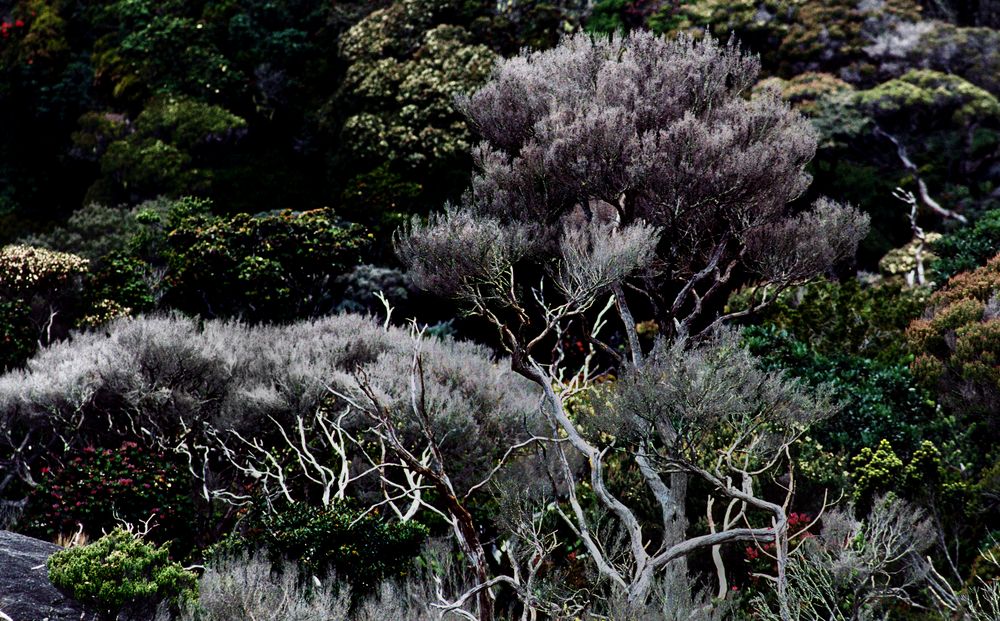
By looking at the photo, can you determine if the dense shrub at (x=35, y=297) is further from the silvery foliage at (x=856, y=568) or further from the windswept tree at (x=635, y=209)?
the silvery foliage at (x=856, y=568)

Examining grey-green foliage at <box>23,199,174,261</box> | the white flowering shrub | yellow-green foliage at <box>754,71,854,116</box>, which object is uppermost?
yellow-green foliage at <box>754,71,854,116</box>

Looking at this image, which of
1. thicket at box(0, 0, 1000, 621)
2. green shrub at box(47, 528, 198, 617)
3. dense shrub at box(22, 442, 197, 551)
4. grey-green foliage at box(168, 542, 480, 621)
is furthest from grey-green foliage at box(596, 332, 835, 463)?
dense shrub at box(22, 442, 197, 551)

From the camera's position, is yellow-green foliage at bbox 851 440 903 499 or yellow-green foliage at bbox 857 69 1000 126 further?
yellow-green foliage at bbox 857 69 1000 126

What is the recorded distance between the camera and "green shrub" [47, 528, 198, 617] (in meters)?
10.6

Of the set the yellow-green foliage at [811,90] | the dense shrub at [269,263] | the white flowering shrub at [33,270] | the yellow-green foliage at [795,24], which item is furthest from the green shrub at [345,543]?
the yellow-green foliage at [795,24]

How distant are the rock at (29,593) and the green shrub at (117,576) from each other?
22 cm

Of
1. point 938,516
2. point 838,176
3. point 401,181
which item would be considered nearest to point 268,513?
point 938,516

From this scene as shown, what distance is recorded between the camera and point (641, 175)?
14.8m

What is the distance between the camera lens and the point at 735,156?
1473 centimetres

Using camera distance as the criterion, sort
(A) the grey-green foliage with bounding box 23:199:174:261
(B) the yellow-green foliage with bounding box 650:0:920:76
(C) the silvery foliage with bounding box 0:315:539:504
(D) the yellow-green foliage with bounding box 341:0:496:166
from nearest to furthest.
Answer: (C) the silvery foliage with bounding box 0:315:539:504, (A) the grey-green foliage with bounding box 23:199:174:261, (D) the yellow-green foliage with bounding box 341:0:496:166, (B) the yellow-green foliage with bounding box 650:0:920:76

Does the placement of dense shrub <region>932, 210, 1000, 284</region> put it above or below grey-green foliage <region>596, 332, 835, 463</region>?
below

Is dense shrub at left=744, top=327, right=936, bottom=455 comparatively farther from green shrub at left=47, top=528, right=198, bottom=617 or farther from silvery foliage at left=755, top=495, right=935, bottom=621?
green shrub at left=47, top=528, right=198, bottom=617

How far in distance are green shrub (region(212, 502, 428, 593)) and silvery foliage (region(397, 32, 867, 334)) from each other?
4100 mm

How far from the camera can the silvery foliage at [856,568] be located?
34.3 feet
